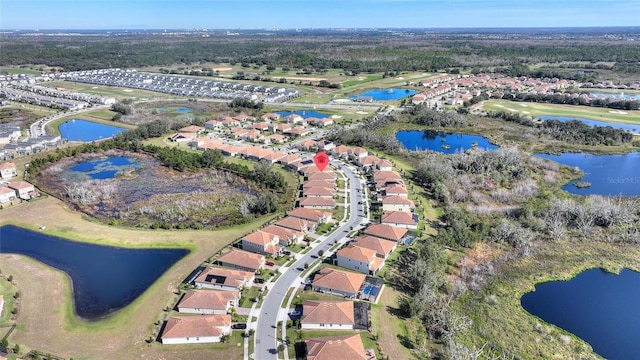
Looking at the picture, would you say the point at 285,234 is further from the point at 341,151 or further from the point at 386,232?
the point at 341,151

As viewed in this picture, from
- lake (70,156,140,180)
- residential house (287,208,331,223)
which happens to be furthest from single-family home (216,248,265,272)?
lake (70,156,140,180)

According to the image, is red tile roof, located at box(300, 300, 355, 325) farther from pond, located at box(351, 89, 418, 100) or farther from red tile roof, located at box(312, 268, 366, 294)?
pond, located at box(351, 89, 418, 100)

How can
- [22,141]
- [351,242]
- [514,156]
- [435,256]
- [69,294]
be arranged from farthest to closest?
1. [22,141]
2. [514,156]
3. [351,242]
4. [435,256]
5. [69,294]

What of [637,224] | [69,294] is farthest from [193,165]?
[637,224]

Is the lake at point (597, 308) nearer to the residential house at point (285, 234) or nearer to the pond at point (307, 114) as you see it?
the residential house at point (285, 234)

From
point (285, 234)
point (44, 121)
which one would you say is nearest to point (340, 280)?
point (285, 234)

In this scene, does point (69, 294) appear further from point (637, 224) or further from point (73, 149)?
point (637, 224)
